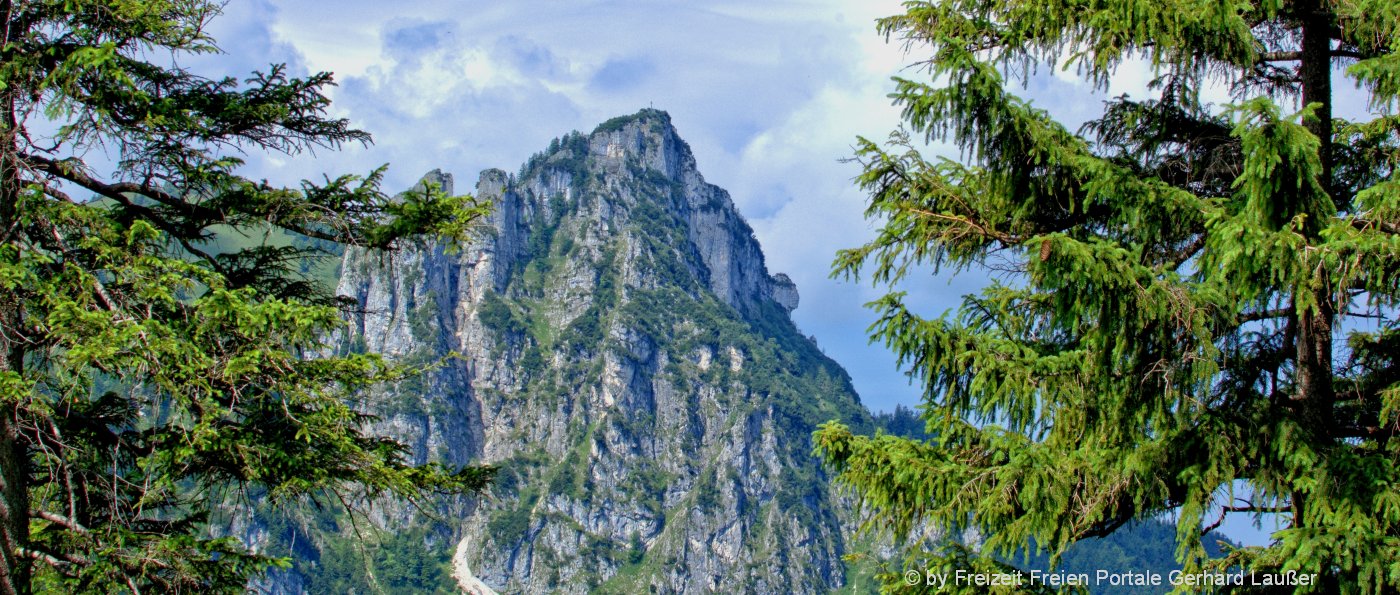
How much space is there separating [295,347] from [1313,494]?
7117mm

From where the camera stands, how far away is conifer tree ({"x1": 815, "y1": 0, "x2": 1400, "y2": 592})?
571cm

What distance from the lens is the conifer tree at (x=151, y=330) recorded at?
286 inches

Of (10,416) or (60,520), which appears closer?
(10,416)

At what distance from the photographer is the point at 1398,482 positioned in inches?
229

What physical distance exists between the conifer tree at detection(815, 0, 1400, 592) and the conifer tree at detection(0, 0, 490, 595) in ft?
13.0

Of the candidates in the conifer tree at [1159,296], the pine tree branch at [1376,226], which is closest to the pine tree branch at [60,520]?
the conifer tree at [1159,296]

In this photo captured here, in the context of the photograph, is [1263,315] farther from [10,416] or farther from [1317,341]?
[10,416]

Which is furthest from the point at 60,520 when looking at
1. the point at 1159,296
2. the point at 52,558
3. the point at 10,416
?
the point at 1159,296

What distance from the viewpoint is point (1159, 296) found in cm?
570

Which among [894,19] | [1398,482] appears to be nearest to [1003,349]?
[1398,482]

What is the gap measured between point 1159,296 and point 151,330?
644 centimetres

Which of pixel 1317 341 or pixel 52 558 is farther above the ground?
pixel 1317 341

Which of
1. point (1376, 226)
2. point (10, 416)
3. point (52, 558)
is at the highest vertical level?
point (1376, 226)

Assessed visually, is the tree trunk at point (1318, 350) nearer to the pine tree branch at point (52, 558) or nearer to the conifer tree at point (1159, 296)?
the conifer tree at point (1159, 296)
